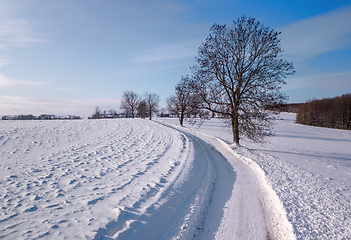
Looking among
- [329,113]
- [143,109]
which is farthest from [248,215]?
[329,113]

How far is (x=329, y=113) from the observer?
4825 centimetres

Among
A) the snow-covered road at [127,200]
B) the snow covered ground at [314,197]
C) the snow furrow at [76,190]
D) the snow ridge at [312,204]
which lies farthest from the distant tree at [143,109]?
the snow ridge at [312,204]

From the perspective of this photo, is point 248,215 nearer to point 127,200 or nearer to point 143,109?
point 127,200

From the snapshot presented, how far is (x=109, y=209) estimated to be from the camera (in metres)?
4.61

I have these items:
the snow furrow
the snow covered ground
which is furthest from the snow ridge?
the snow furrow

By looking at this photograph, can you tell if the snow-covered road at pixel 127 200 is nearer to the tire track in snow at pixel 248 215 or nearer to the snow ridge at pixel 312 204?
the tire track in snow at pixel 248 215

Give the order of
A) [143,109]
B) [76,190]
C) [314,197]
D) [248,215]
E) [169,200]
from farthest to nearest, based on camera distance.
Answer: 1. [143,109]
2. [76,190]
3. [314,197]
4. [169,200]
5. [248,215]

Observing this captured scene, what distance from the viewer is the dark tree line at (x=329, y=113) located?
4488cm

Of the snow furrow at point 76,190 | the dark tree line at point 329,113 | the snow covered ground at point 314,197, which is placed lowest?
the snow covered ground at point 314,197

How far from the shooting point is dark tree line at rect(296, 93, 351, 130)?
44.9m

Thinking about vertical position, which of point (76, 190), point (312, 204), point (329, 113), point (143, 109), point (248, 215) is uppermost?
point (143, 109)

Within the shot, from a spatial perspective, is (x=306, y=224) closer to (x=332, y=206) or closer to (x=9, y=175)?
(x=332, y=206)

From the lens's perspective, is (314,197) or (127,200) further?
(314,197)

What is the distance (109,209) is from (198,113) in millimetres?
11429
